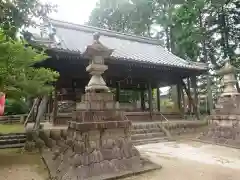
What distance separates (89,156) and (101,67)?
2054mm

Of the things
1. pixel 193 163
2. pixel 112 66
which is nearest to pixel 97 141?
pixel 193 163

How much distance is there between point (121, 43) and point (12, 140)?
888 cm

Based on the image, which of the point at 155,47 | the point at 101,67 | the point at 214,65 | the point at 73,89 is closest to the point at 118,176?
the point at 101,67

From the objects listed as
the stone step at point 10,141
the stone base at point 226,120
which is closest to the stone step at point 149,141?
the stone base at point 226,120

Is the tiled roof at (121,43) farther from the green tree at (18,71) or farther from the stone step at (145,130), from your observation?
the green tree at (18,71)

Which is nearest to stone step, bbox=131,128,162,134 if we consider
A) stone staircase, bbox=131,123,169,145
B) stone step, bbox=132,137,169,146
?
stone staircase, bbox=131,123,169,145

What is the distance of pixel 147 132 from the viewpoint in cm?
831

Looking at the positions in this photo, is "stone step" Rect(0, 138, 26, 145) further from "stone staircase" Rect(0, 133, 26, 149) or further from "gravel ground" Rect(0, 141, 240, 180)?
"gravel ground" Rect(0, 141, 240, 180)

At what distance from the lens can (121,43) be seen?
1335cm

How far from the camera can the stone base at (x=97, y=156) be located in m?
3.86

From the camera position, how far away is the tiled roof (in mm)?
10156

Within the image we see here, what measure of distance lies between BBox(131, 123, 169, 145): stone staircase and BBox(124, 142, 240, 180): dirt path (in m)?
0.83

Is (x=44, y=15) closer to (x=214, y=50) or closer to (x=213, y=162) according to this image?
(x=213, y=162)

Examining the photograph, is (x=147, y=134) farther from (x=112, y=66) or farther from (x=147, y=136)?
(x=112, y=66)
